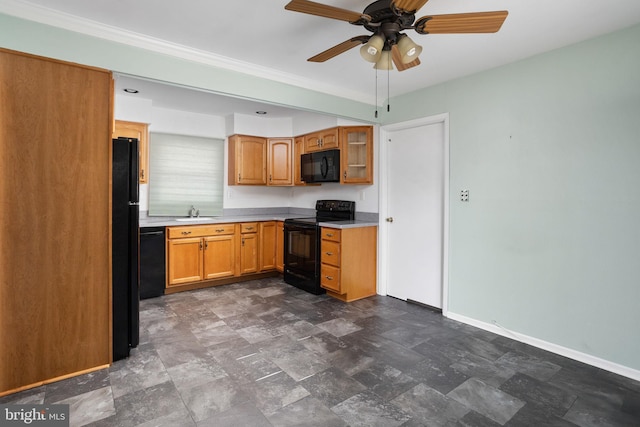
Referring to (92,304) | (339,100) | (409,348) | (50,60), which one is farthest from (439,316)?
(50,60)

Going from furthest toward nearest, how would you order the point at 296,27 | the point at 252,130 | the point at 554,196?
the point at 252,130 → the point at 554,196 → the point at 296,27

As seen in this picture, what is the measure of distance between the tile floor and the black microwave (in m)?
1.90

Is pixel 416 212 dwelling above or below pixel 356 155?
below

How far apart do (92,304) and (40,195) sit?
82 centimetres

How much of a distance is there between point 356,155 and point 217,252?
7.46ft

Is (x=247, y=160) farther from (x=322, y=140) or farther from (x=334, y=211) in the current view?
Result: (x=334, y=211)

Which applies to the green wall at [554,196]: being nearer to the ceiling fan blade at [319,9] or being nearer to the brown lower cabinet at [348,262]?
the brown lower cabinet at [348,262]

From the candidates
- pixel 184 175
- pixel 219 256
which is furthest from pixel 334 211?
pixel 184 175

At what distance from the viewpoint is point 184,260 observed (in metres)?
4.18

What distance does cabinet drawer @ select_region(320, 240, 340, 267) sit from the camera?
392 cm

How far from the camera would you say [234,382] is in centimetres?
225

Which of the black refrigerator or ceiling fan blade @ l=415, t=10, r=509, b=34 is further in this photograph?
the black refrigerator

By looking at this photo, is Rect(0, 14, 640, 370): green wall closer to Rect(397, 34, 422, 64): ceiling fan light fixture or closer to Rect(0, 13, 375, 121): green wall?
Rect(0, 13, 375, 121): green wall

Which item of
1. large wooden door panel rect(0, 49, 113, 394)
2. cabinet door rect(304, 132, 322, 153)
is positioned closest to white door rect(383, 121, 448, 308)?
cabinet door rect(304, 132, 322, 153)
